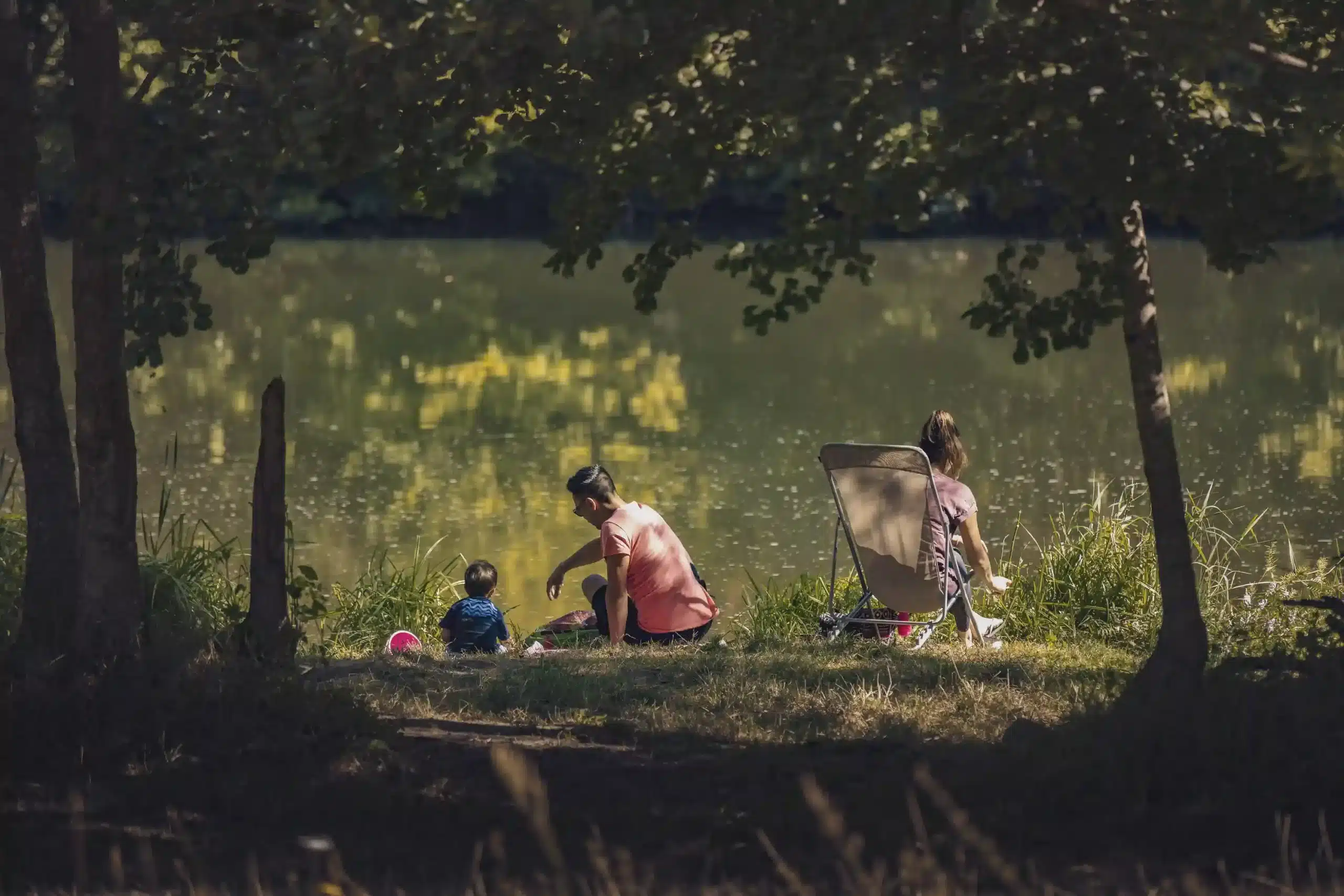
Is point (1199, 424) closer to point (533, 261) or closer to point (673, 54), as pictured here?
point (673, 54)

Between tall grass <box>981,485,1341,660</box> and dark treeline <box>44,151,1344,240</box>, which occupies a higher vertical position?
dark treeline <box>44,151,1344,240</box>

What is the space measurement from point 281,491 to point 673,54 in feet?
6.15

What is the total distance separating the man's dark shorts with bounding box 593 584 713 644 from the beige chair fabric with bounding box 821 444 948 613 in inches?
30.1

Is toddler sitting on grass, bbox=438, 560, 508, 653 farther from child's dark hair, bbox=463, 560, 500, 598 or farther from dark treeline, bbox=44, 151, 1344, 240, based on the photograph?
dark treeline, bbox=44, 151, 1344, 240

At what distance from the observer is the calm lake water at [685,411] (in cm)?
1190

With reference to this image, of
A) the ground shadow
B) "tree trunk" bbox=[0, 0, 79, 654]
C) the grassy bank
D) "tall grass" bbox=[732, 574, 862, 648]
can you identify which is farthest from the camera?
"tall grass" bbox=[732, 574, 862, 648]

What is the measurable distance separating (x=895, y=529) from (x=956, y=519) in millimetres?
312

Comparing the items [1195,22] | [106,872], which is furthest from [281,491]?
[1195,22]

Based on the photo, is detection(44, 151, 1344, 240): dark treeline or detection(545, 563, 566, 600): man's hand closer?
detection(545, 563, 566, 600): man's hand

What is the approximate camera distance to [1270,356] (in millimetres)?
20031

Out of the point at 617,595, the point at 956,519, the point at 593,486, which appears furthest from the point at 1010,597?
the point at 593,486

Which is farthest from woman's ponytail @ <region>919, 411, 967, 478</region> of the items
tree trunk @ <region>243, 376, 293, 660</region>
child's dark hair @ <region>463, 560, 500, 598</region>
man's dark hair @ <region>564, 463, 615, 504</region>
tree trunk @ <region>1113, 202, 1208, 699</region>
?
tree trunk @ <region>243, 376, 293, 660</region>

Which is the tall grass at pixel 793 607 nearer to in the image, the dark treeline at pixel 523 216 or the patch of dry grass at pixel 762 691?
the patch of dry grass at pixel 762 691

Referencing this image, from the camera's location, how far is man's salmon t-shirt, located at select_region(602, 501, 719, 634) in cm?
773
